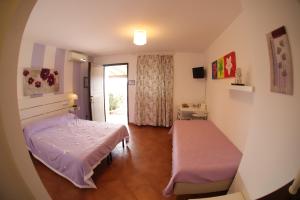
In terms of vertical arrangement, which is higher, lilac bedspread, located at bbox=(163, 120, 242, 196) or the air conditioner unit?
the air conditioner unit

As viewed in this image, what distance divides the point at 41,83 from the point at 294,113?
3889 millimetres

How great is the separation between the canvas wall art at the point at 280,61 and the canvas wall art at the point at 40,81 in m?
3.66

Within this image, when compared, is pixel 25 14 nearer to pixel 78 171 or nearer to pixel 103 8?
pixel 103 8

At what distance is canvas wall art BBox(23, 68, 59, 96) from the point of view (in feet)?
9.12

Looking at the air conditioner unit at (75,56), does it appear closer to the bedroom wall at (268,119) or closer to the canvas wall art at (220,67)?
the canvas wall art at (220,67)

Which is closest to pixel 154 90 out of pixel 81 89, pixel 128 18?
pixel 81 89

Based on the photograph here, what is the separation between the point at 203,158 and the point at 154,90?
2930 mm

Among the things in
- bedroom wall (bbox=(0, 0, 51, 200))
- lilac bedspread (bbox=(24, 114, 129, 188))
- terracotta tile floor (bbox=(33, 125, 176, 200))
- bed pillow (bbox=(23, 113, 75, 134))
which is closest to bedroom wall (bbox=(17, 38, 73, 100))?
bed pillow (bbox=(23, 113, 75, 134))

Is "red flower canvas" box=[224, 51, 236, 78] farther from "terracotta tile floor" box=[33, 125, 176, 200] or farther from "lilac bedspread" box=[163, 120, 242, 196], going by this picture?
"terracotta tile floor" box=[33, 125, 176, 200]

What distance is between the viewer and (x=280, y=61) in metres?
0.77

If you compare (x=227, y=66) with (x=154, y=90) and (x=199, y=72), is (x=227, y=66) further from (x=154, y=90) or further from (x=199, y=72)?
(x=154, y=90)

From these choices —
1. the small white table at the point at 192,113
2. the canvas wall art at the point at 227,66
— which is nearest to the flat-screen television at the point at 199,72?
the small white table at the point at 192,113

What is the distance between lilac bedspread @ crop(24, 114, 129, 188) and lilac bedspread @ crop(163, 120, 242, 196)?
1080mm

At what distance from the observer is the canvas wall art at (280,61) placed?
0.72 m
